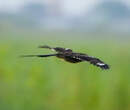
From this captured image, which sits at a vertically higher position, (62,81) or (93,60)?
(93,60)

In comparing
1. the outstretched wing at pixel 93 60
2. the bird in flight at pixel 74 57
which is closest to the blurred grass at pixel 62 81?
the bird in flight at pixel 74 57

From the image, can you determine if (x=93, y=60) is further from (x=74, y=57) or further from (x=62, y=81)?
(x=62, y=81)

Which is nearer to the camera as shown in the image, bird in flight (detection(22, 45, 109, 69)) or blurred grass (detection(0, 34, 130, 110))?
bird in flight (detection(22, 45, 109, 69))

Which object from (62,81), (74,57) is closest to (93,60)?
(74,57)

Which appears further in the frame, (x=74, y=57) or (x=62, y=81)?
(x=62, y=81)

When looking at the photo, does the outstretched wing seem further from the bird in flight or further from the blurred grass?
the blurred grass

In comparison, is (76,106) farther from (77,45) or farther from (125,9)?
(125,9)

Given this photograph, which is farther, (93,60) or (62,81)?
(62,81)

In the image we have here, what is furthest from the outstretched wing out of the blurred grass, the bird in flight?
the blurred grass
